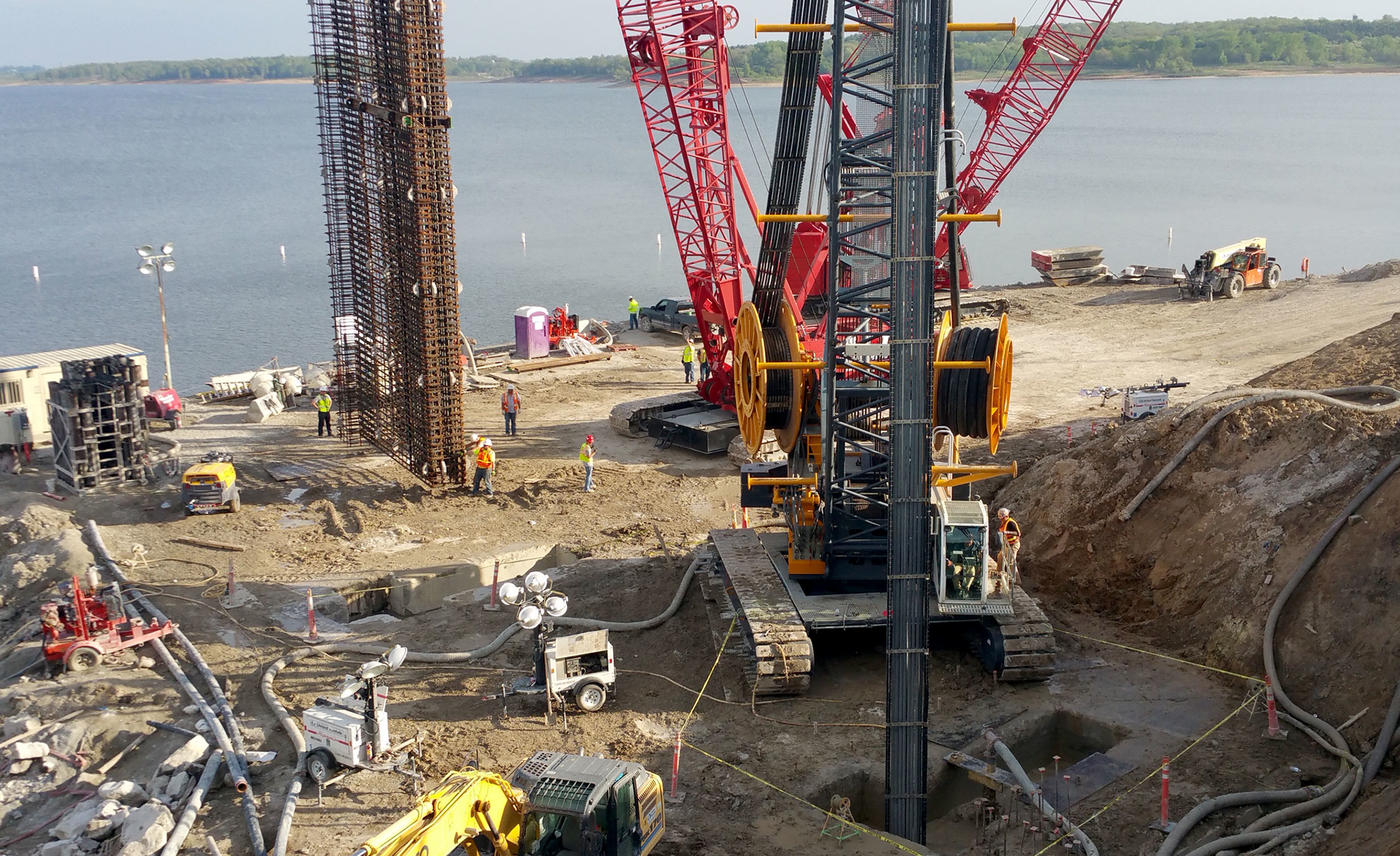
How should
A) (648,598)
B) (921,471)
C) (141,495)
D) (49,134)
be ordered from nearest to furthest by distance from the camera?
(921,471)
(648,598)
(141,495)
(49,134)

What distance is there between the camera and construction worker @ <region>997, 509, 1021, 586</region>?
1817 centimetres

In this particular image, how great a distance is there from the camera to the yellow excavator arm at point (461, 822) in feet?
39.4

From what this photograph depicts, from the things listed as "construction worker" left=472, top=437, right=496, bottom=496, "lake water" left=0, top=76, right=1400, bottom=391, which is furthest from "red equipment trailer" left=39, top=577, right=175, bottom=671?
"lake water" left=0, top=76, right=1400, bottom=391

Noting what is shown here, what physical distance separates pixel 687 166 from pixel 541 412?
760cm

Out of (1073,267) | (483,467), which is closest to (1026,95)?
(1073,267)

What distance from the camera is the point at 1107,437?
23891mm

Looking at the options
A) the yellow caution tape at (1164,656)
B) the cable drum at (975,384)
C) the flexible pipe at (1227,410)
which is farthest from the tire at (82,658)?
the flexible pipe at (1227,410)

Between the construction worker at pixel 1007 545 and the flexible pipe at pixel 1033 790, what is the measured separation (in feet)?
8.14

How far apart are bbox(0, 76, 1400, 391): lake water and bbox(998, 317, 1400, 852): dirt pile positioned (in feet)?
84.4

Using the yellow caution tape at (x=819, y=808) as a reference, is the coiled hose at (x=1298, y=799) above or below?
above

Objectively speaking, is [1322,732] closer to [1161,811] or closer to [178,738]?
[1161,811]

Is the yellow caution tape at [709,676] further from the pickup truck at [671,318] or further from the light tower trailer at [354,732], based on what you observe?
the pickup truck at [671,318]

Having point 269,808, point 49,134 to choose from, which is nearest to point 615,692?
point 269,808

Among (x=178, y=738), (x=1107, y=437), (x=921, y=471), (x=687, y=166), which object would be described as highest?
(x=687, y=166)
